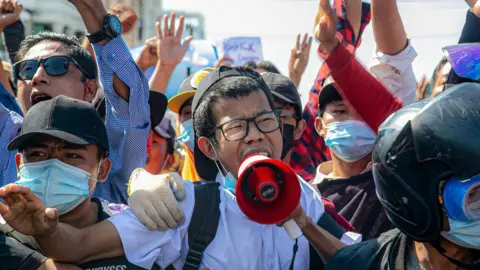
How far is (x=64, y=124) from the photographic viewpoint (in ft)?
10.3

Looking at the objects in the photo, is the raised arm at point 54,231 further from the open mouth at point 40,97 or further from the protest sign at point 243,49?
the protest sign at point 243,49

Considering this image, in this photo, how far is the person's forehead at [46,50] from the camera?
4145 millimetres

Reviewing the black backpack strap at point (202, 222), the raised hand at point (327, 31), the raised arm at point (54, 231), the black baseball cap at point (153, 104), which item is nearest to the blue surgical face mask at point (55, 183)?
the raised arm at point (54, 231)

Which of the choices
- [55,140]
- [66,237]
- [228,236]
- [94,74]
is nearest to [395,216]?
[228,236]

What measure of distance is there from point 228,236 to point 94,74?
173 centimetres

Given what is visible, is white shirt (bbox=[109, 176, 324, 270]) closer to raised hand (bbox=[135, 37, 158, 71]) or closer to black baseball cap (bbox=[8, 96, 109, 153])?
black baseball cap (bbox=[8, 96, 109, 153])

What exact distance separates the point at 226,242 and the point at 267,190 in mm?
476

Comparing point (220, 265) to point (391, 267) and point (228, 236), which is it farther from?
point (391, 267)

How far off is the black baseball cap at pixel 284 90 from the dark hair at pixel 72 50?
40.9 inches

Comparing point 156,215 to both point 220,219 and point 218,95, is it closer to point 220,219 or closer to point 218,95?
point 220,219

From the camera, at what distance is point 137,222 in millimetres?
2863

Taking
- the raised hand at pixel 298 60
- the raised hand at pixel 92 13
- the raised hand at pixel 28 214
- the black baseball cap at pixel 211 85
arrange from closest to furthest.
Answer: the raised hand at pixel 28 214, the black baseball cap at pixel 211 85, the raised hand at pixel 92 13, the raised hand at pixel 298 60

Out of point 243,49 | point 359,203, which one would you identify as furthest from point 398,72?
point 243,49

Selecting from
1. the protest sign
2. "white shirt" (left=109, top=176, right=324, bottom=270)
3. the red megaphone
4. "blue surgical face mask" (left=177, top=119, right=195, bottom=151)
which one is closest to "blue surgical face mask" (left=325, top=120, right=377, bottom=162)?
"blue surgical face mask" (left=177, top=119, right=195, bottom=151)
